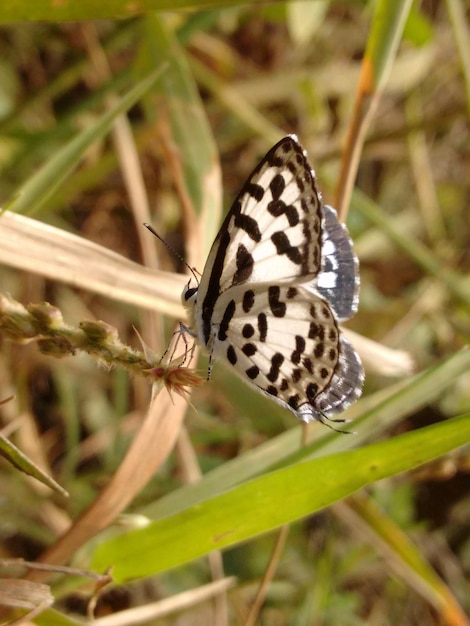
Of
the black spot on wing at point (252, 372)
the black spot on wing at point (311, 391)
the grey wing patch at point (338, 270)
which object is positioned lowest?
the black spot on wing at point (311, 391)

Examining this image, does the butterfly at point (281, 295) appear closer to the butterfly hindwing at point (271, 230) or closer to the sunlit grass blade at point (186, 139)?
the butterfly hindwing at point (271, 230)

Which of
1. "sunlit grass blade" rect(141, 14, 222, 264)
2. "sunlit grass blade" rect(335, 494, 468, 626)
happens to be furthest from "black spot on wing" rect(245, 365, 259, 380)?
"sunlit grass blade" rect(335, 494, 468, 626)

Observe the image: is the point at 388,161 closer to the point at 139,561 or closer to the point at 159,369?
the point at 139,561

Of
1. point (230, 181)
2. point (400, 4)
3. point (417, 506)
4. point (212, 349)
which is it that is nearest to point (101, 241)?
point (230, 181)

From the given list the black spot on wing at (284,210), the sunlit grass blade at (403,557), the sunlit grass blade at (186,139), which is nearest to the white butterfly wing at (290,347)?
the black spot on wing at (284,210)

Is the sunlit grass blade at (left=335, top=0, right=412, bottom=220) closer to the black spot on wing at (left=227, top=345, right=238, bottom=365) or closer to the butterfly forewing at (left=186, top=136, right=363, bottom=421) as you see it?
the butterfly forewing at (left=186, top=136, right=363, bottom=421)

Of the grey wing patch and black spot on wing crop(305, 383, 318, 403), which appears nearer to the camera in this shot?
black spot on wing crop(305, 383, 318, 403)

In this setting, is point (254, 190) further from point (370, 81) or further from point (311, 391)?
point (370, 81)

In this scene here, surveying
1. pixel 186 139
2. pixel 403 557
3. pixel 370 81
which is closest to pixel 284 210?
pixel 370 81
